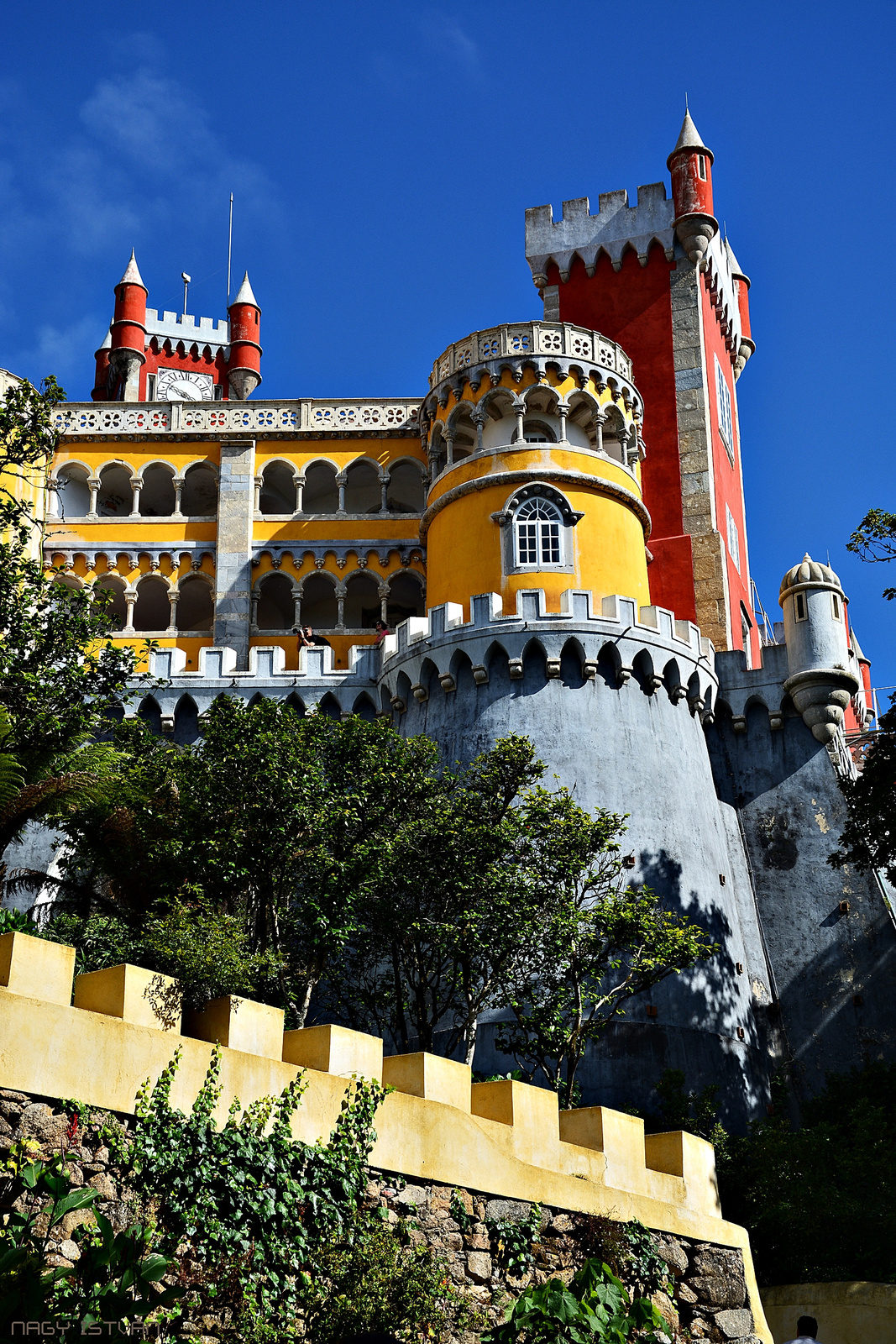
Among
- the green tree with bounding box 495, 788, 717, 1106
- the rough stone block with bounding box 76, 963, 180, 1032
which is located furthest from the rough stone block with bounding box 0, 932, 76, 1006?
the green tree with bounding box 495, 788, 717, 1106

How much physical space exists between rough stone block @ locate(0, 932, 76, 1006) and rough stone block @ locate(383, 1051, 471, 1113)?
4272 millimetres

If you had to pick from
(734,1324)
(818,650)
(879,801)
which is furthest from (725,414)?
(734,1324)

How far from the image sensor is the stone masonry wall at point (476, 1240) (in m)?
12.8

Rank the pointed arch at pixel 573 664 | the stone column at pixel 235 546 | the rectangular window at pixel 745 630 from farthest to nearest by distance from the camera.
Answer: the stone column at pixel 235 546
the rectangular window at pixel 745 630
the pointed arch at pixel 573 664

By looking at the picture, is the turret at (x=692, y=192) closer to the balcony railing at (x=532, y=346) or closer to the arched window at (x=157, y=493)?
the balcony railing at (x=532, y=346)

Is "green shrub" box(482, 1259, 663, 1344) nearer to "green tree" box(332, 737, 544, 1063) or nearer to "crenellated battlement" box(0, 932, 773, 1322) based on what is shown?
"crenellated battlement" box(0, 932, 773, 1322)

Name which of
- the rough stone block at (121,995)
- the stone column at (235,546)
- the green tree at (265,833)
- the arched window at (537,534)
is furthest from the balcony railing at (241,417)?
the rough stone block at (121,995)

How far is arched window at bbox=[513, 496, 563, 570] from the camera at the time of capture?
34.5 meters

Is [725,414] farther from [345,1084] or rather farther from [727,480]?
[345,1084]

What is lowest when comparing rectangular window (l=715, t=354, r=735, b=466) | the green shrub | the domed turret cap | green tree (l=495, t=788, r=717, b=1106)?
the green shrub

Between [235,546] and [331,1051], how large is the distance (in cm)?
2844

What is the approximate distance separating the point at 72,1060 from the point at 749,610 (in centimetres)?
3290

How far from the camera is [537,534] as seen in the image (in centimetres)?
3478

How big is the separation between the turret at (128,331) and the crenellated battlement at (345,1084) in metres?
44.9
